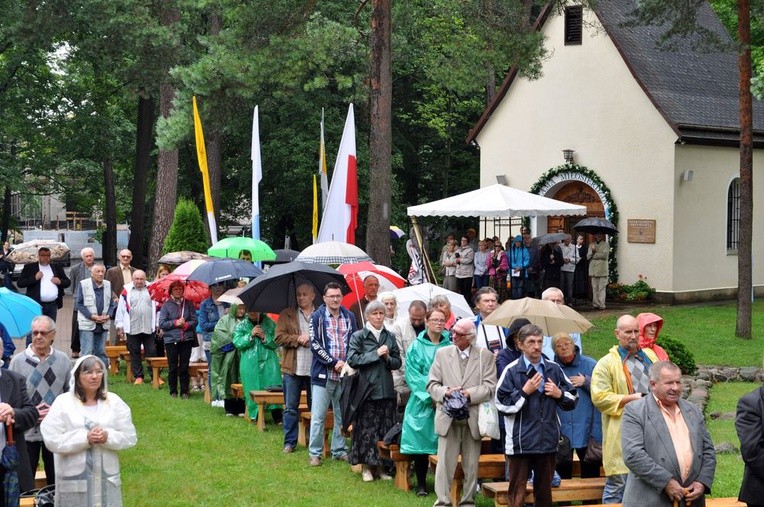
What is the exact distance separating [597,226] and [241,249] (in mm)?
10099

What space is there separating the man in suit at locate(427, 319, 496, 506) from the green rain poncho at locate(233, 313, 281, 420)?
5098 mm

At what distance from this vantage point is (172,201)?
3222 cm

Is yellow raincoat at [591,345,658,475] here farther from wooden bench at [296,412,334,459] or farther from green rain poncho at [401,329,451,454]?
wooden bench at [296,412,334,459]

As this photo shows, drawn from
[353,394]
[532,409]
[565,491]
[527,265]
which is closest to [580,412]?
[565,491]

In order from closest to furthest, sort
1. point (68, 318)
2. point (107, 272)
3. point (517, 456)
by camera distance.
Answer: point (517, 456)
point (107, 272)
point (68, 318)

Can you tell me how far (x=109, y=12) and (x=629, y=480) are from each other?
2369 cm

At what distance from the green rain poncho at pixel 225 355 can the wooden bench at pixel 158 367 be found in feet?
7.10

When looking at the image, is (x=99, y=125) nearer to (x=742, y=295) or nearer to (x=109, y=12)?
(x=109, y=12)

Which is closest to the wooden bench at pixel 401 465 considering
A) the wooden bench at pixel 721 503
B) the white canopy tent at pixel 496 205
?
the wooden bench at pixel 721 503

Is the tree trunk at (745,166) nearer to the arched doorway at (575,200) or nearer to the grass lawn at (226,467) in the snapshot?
the grass lawn at (226,467)

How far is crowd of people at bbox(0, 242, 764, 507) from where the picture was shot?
7.77 m

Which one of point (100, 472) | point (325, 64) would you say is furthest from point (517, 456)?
point (325, 64)

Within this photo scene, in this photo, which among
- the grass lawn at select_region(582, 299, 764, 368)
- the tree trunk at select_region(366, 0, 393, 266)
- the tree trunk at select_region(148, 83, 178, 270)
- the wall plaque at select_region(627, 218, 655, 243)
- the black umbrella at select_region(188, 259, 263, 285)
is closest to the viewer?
the black umbrella at select_region(188, 259, 263, 285)

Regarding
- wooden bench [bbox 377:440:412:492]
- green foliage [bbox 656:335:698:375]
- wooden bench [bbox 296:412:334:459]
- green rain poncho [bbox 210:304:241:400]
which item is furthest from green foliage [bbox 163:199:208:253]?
wooden bench [bbox 377:440:412:492]
